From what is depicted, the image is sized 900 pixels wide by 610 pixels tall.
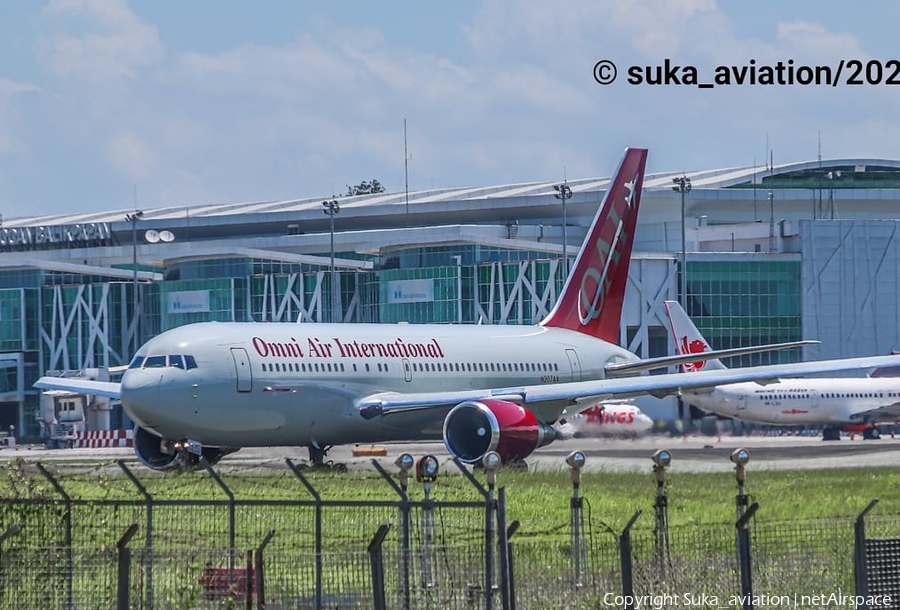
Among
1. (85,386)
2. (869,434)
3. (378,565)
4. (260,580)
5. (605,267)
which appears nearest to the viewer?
(378,565)

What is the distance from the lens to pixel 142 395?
34.8 metres

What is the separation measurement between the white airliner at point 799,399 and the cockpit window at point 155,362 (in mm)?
28199

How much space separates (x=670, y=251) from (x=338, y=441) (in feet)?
178

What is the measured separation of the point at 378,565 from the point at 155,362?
71.6ft

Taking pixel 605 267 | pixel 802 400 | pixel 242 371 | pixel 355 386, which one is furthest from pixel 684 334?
pixel 242 371

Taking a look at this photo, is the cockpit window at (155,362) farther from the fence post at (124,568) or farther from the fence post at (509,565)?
the fence post at (509,565)

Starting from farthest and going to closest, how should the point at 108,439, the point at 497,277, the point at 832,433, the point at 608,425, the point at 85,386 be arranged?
the point at 497,277
the point at 832,433
the point at 108,439
the point at 608,425
the point at 85,386

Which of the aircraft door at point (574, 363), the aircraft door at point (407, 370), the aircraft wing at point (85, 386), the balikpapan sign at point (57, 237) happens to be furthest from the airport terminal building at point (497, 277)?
the aircraft door at point (407, 370)

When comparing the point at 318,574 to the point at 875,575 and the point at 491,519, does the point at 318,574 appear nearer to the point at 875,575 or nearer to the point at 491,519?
the point at 491,519

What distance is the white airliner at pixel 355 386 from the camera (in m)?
35.2

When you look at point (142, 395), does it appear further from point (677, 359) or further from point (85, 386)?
point (677, 359)

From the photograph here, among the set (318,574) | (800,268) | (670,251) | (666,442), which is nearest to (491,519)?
(318,574)

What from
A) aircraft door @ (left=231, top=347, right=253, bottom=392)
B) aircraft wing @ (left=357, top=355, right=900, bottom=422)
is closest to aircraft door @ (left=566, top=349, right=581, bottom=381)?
aircraft wing @ (left=357, top=355, right=900, bottom=422)

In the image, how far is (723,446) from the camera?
4756cm
